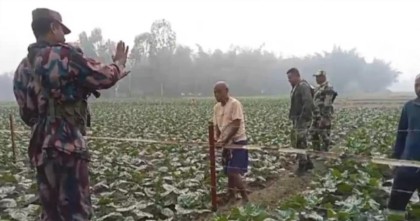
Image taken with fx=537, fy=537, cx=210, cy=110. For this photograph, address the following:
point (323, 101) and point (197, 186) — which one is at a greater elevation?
point (323, 101)

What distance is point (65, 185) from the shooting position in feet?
10.6

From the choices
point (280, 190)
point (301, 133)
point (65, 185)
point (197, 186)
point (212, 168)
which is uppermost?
point (65, 185)

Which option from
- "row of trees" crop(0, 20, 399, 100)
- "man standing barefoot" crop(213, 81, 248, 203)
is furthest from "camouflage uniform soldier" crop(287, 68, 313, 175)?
"row of trees" crop(0, 20, 399, 100)

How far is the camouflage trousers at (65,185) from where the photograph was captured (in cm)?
321

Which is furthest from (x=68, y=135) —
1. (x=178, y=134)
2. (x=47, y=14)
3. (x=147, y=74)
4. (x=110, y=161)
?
(x=147, y=74)

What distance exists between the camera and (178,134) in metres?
15.9

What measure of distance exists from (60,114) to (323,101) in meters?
6.44

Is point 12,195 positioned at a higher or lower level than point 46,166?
lower

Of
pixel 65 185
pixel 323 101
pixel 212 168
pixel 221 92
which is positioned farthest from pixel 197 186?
pixel 65 185

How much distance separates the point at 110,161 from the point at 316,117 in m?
3.57

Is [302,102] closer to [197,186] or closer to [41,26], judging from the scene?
[197,186]

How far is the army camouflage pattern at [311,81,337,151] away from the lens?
353 inches

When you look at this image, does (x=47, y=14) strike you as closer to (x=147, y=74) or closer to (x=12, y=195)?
(x=12, y=195)

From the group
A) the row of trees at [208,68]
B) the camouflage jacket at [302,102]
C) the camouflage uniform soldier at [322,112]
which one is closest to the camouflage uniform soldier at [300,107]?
the camouflage jacket at [302,102]
